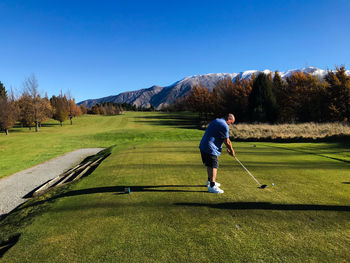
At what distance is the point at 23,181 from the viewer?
12320 millimetres

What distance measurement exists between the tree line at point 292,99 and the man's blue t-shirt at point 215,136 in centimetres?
3183

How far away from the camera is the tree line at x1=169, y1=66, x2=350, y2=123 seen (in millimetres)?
30078

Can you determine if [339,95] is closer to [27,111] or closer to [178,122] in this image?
[178,122]

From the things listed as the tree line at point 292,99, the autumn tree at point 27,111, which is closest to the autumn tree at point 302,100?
the tree line at point 292,99

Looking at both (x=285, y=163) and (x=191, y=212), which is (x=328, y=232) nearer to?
(x=191, y=212)

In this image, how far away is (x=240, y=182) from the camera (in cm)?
691

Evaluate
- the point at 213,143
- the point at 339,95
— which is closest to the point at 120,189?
the point at 213,143

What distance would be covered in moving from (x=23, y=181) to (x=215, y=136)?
12348 mm

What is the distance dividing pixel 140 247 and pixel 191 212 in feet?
5.19

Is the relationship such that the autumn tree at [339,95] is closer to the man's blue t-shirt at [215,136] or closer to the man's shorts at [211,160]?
the man's blue t-shirt at [215,136]

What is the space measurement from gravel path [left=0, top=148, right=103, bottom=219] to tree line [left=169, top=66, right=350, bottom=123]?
34.1 meters

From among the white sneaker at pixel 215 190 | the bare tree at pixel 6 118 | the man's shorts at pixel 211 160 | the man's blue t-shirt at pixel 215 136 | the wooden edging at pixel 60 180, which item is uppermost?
the bare tree at pixel 6 118

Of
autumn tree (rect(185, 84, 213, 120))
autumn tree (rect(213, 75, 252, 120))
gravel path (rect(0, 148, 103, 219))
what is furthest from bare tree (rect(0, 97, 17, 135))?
autumn tree (rect(185, 84, 213, 120))

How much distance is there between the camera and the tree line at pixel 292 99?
30078 millimetres
